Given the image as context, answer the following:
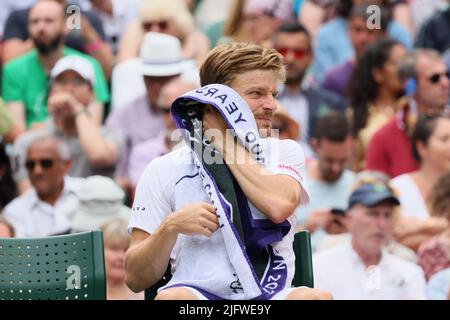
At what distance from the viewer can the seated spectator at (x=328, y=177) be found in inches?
311

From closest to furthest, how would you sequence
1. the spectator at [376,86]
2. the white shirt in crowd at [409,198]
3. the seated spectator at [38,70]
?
the white shirt in crowd at [409,198] < the seated spectator at [38,70] < the spectator at [376,86]

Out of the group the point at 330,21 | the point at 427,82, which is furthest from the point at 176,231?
the point at 330,21

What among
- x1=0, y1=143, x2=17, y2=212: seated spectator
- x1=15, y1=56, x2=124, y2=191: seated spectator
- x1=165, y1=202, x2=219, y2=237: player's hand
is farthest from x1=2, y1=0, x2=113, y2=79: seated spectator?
x1=165, y1=202, x2=219, y2=237: player's hand

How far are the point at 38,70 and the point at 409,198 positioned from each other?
2666 millimetres

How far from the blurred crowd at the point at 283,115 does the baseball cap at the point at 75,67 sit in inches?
0.5

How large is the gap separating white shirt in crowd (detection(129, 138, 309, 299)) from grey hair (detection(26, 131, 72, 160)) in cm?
329

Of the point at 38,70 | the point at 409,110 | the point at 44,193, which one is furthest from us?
the point at 38,70

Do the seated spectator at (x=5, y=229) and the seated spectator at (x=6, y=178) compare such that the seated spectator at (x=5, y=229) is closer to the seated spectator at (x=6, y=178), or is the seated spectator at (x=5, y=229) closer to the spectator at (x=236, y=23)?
the seated spectator at (x=6, y=178)

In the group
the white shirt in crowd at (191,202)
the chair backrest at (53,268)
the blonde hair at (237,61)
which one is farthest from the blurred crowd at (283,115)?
the blonde hair at (237,61)

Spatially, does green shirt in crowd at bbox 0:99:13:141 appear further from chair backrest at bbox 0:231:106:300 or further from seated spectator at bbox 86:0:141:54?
chair backrest at bbox 0:231:106:300

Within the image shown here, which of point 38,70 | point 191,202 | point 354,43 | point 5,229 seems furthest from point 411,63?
point 191,202

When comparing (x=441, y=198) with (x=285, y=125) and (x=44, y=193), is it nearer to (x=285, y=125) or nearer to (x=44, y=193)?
(x=285, y=125)

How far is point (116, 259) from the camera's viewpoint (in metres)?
6.97

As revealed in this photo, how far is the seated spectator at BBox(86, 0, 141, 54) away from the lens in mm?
9758
